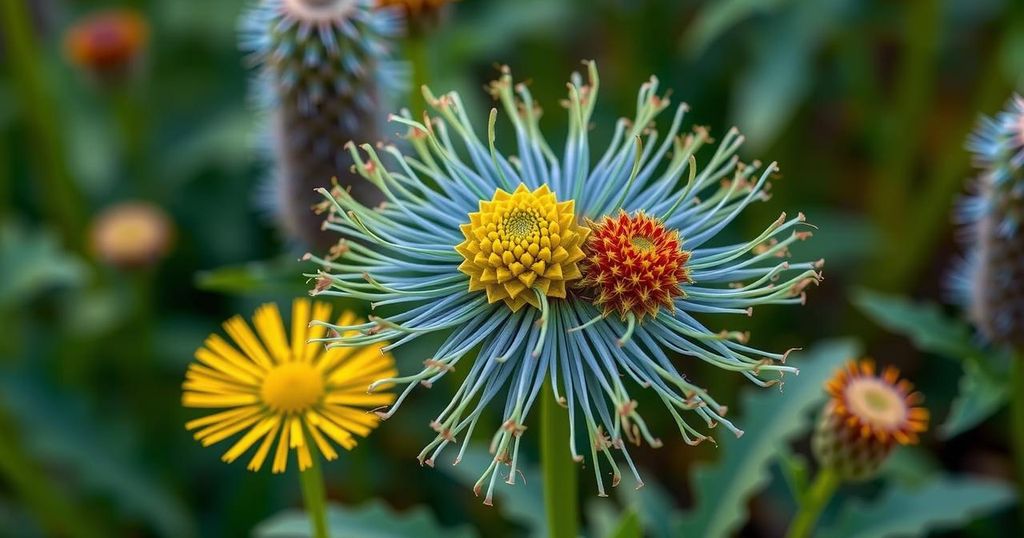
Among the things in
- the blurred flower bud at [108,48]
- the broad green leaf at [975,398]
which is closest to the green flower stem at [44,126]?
the blurred flower bud at [108,48]

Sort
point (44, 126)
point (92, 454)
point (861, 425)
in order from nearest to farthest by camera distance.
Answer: point (861, 425)
point (92, 454)
point (44, 126)

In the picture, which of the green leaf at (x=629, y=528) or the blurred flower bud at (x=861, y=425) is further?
the blurred flower bud at (x=861, y=425)

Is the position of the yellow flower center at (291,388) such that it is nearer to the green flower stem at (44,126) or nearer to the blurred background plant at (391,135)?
the blurred background plant at (391,135)

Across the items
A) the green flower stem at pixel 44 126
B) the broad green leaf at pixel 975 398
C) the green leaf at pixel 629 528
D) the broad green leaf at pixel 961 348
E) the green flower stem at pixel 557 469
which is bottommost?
the green leaf at pixel 629 528

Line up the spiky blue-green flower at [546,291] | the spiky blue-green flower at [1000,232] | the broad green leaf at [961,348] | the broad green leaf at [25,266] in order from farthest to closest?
the broad green leaf at [25,266] → the broad green leaf at [961,348] → the spiky blue-green flower at [1000,232] → the spiky blue-green flower at [546,291]

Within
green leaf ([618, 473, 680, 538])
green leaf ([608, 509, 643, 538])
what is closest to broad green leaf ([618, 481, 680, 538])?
green leaf ([618, 473, 680, 538])

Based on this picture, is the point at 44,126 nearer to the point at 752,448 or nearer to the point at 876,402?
the point at 752,448

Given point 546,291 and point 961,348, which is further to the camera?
point 961,348

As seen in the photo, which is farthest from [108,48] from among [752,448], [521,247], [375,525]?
[521,247]
